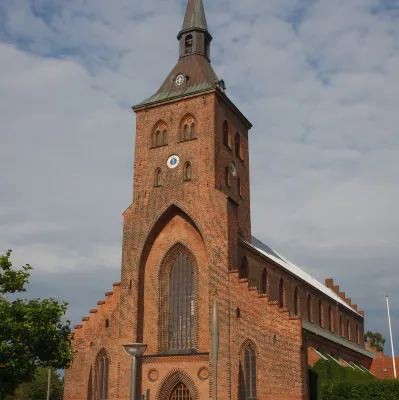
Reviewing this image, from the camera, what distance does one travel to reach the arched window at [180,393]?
36.4 metres

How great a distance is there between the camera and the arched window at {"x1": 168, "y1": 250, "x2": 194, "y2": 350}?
38031 mm

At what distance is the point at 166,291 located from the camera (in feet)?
130

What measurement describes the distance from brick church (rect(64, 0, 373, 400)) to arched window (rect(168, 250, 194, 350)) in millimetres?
69

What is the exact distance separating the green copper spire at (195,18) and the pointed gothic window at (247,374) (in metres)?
26.0

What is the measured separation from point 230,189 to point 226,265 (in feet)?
24.5

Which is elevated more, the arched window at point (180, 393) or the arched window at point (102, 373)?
the arched window at point (102, 373)

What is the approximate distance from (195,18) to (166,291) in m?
22.5

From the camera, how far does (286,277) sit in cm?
4775

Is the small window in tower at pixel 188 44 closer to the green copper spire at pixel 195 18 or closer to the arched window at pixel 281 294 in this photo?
the green copper spire at pixel 195 18

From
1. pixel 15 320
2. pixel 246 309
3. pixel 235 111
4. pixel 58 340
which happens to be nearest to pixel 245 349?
pixel 246 309

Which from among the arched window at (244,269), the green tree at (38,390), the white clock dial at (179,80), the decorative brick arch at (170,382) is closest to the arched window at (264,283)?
the arched window at (244,269)

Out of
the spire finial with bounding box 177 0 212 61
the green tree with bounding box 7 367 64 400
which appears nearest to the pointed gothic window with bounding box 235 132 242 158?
the spire finial with bounding box 177 0 212 61

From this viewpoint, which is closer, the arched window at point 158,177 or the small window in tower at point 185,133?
the arched window at point 158,177

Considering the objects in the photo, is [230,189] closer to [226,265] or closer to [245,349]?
[226,265]
